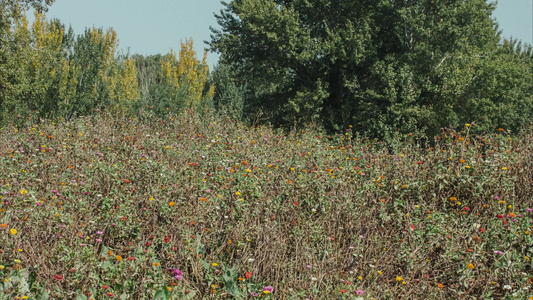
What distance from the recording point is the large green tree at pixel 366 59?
1499 centimetres

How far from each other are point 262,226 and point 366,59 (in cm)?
1238

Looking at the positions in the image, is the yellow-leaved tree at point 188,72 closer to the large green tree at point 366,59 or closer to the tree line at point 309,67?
the tree line at point 309,67

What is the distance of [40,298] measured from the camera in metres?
3.18

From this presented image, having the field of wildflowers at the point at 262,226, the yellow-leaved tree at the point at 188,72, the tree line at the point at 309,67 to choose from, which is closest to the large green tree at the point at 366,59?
the tree line at the point at 309,67

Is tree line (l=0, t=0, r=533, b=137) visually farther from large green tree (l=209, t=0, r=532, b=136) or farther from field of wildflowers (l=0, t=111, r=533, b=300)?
field of wildflowers (l=0, t=111, r=533, b=300)

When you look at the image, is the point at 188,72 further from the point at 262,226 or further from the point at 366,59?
the point at 262,226

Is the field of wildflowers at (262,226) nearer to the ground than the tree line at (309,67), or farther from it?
nearer to the ground

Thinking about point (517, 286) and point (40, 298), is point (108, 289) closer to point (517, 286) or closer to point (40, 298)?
point (40, 298)

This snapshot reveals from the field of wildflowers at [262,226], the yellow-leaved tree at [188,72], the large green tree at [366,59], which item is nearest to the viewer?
the field of wildflowers at [262,226]

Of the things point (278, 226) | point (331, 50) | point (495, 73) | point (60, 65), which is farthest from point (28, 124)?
point (495, 73)

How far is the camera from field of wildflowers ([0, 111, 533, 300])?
3.64m

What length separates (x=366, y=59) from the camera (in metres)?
15.8

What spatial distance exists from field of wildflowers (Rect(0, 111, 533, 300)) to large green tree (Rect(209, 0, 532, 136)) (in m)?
8.73

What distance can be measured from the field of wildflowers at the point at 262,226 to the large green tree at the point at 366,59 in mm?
8729
